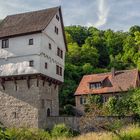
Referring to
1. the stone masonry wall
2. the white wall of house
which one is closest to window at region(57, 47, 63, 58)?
the white wall of house

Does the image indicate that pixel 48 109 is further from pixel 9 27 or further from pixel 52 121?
pixel 9 27

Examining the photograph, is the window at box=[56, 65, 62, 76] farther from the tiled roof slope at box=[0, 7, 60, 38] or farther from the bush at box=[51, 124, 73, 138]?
the bush at box=[51, 124, 73, 138]

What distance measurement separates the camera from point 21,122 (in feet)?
110

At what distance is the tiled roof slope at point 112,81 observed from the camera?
4966cm

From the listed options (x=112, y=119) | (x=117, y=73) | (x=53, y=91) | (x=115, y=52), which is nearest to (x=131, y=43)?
(x=115, y=52)

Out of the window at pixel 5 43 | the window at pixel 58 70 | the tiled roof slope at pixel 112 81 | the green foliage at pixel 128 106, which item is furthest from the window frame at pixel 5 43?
the tiled roof slope at pixel 112 81

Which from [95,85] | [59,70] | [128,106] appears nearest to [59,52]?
[59,70]

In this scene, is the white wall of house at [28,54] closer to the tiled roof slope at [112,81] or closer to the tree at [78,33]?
the tiled roof slope at [112,81]

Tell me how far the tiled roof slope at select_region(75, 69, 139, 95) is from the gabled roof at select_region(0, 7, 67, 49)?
56.4 feet

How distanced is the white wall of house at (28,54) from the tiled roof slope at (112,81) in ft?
53.2

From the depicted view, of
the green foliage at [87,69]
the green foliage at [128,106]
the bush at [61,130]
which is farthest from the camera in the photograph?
the green foliage at [87,69]

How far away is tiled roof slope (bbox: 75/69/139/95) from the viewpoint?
49.7m

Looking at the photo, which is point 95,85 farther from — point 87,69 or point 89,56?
point 89,56

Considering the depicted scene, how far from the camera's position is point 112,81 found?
5141 cm
